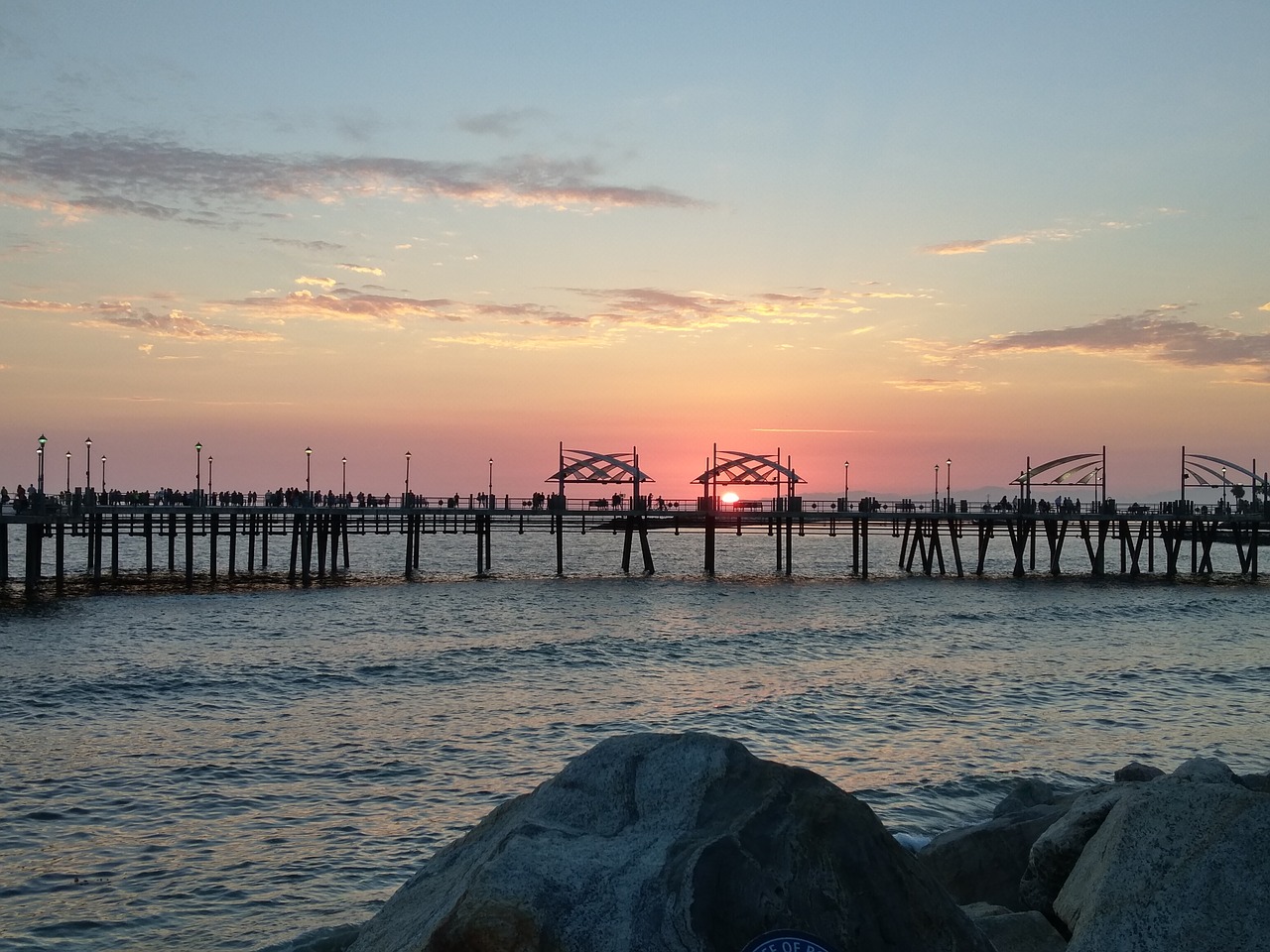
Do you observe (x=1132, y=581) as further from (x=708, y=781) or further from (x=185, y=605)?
(x=708, y=781)

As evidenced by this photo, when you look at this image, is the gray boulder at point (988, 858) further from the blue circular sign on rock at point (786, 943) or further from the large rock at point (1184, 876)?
the blue circular sign on rock at point (786, 943)

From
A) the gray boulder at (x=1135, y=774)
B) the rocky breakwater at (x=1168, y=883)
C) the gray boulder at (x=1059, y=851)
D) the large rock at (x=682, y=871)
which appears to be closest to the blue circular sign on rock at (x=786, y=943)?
the large rock at (x=682, y=871)

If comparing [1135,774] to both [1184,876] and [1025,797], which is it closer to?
[1025,797]

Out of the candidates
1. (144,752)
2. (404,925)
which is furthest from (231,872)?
(404,925)

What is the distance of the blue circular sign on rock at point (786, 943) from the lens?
453 centimetres

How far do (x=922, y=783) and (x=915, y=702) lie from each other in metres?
7.69

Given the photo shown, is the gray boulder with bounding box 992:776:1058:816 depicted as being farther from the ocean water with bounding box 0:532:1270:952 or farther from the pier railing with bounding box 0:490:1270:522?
the pier railing with bounding box 0:490:1270:522

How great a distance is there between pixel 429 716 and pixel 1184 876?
1778 centimetres

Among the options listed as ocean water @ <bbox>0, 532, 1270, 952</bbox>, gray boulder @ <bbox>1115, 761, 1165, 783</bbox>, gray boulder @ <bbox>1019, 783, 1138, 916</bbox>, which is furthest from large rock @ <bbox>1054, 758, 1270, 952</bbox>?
gray boulder @ <bbox>1115, 761, 1165, 783</bbox>

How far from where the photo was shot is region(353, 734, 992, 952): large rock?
4621 millimetres

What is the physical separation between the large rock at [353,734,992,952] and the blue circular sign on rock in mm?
64

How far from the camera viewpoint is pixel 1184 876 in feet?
18.8

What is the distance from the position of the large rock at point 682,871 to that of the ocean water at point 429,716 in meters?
3.15

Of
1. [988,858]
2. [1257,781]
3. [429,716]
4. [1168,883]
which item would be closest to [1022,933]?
[1168,883]
